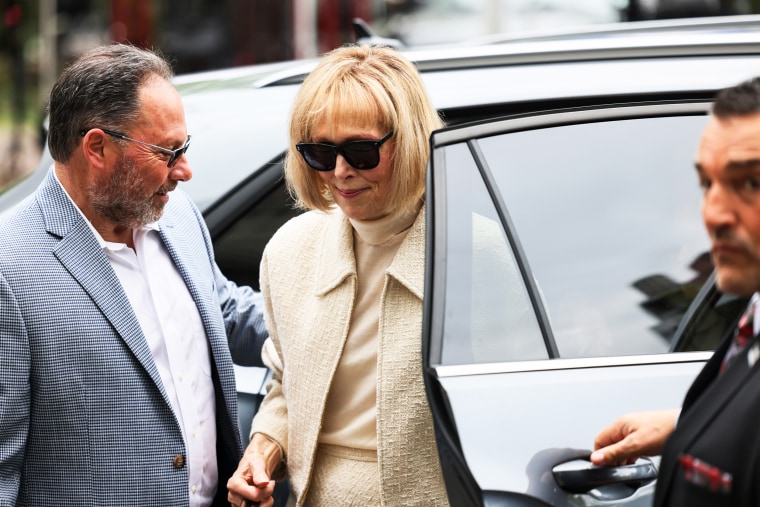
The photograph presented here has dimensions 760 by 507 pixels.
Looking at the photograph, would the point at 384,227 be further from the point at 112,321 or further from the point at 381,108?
the point at 112,321

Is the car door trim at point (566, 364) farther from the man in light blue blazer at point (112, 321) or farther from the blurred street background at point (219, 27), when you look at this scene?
the blurred street background at point (219, 27)

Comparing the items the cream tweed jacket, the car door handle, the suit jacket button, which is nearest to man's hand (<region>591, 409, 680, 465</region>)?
the car door handle

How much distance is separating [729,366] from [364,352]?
90 centimetres

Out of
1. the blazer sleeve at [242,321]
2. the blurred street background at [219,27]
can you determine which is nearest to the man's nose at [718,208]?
the blazer sleeve at [242,321]

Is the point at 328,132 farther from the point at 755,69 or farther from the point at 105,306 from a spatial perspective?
the point at 755,69

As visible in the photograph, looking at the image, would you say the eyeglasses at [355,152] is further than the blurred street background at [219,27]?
No

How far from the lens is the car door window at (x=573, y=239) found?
1.90 m

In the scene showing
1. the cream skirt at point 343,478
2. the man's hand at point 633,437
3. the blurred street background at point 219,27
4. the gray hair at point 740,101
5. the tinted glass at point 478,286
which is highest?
the gray hair at point 740,101

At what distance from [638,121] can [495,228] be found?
A: 1.20 ft

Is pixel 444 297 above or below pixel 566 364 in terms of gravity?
above

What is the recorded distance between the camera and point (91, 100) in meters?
2.23

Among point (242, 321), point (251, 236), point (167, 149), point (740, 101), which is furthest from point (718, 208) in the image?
point (251, 236)

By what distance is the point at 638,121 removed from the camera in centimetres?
206

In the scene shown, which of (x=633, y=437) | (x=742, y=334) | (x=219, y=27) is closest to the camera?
(x=742, y=334)
